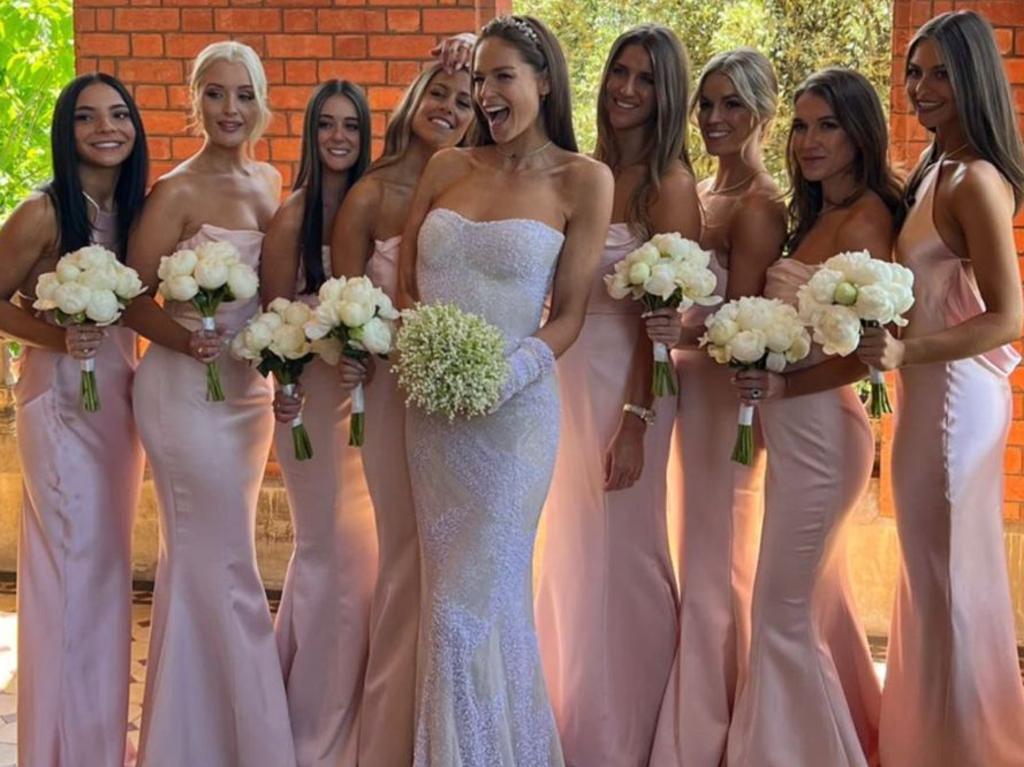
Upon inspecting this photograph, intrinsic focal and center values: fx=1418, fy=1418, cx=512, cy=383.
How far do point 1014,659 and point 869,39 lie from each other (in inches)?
241

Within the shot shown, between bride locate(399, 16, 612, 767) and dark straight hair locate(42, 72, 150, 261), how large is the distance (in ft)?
3.83

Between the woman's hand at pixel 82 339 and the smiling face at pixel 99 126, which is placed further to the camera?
the smiling face at pixel 99 126

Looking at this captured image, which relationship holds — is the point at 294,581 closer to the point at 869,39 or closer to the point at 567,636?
the point at 567,636

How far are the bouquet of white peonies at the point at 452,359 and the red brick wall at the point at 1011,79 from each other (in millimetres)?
2988

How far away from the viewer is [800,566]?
4836 mm

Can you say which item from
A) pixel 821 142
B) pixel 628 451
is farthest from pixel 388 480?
pixel 821 142

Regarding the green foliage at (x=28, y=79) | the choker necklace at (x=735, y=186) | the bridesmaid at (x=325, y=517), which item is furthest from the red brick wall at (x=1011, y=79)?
the green foliage at (x=28, y=79)

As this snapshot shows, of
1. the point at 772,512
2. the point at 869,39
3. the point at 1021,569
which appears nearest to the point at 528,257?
the point at 772,512

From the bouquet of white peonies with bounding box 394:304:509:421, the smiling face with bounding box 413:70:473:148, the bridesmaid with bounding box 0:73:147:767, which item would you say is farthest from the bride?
the bridesmaid with bounding box 0:73:147:767

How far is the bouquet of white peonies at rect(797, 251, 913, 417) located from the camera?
4273 mm

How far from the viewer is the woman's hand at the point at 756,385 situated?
15.3ft

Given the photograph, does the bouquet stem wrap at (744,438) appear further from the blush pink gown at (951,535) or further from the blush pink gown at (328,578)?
the blush pink gown at (328,578)

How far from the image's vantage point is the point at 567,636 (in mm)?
5164

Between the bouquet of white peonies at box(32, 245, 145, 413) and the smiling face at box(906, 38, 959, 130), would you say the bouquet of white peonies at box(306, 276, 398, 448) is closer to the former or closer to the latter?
the bouquet of white peonies at box(32, 245, 145, 413)
